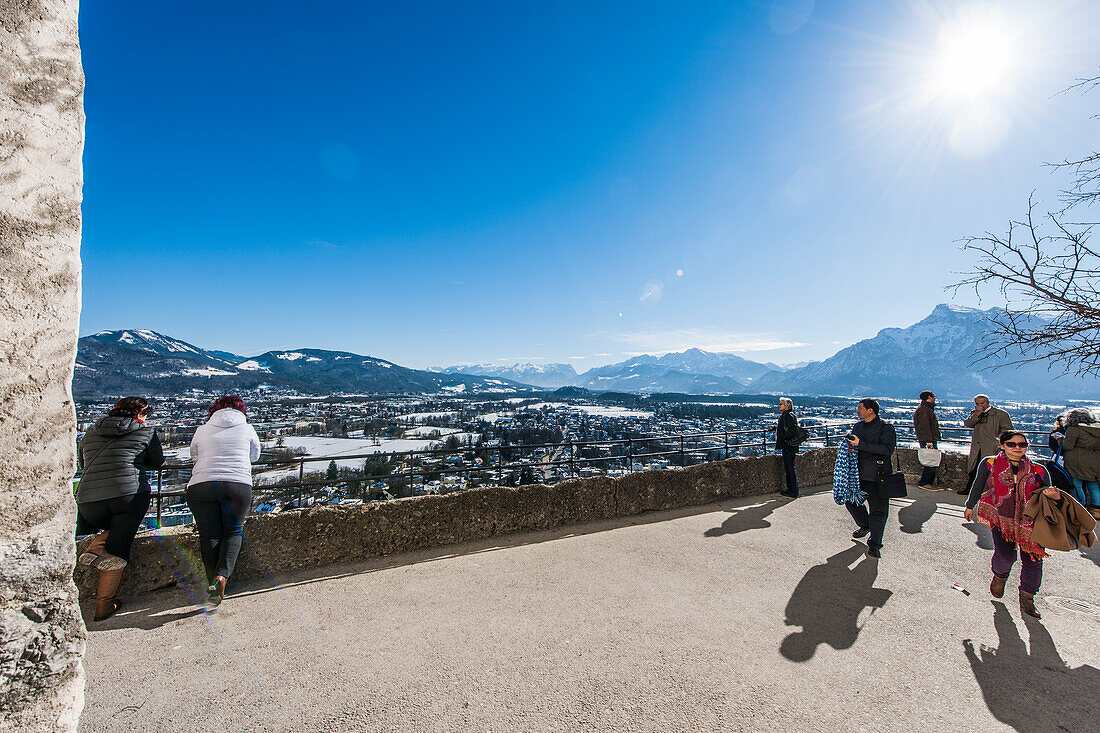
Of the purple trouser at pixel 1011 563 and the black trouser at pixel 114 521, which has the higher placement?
the black trouser at pixel 114 521

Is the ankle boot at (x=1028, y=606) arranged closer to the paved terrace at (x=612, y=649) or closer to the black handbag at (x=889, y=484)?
the paved terrace at (x=612, y=649)

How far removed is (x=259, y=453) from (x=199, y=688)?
6.70 feet

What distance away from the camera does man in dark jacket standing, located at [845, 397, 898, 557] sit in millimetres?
4914

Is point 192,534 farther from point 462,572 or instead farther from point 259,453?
point 462,572

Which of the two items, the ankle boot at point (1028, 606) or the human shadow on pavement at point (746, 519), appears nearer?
the ankle boot at point (1028, 606)

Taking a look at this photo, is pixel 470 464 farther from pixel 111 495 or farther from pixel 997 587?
pixel 997 587

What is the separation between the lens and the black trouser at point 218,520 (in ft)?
12.6

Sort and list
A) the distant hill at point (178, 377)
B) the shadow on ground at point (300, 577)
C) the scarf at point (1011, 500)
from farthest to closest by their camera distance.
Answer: the distant hill at point (178, 377)
the scarf at point (1011, 500)
the shadow on ground at point (300, 577)

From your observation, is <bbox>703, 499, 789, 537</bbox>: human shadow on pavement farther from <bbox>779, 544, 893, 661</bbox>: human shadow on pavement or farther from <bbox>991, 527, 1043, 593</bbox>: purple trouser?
<bbox>991, 527, 1043, 593</bbox>: purple trouser

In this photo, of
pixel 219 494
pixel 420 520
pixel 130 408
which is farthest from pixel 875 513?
pixel 130 408

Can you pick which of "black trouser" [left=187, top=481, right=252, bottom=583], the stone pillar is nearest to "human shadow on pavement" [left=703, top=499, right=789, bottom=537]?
"black trouser" [left=187, top=481, right=252, bottom=583]

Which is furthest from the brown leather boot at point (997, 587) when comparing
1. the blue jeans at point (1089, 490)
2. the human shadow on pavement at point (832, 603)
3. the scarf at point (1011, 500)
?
the blue jeans at point (1089, 490)

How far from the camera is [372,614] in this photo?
3.63 metres

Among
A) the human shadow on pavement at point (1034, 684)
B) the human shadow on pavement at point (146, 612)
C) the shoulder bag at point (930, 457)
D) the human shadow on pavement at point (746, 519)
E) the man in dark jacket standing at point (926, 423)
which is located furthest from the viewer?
the man in dark jacket standing at point (926, 423)
